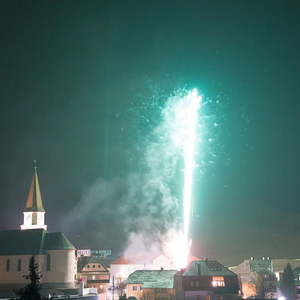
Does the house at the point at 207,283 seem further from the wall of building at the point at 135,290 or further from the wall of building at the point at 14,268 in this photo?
the wall of building at the point at 14,268

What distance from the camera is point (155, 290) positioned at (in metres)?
97.2

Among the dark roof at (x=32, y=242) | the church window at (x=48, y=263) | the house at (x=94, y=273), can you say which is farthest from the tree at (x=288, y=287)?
the house at (x=94, y=273)

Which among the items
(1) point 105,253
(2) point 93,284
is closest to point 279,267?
(1) point 105,253

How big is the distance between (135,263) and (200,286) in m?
52.2

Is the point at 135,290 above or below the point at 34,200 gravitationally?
below

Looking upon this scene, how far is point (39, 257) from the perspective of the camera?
113125 millimetres

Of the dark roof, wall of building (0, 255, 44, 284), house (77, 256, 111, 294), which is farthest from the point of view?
house (77, 256, 111, 294)

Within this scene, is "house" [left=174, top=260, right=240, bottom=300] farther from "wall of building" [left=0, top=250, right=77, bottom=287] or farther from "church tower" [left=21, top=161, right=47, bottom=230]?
"church tower" [left=21, top=161, right=47, bottom=230]

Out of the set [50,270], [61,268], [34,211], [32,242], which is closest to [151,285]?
[61,268]

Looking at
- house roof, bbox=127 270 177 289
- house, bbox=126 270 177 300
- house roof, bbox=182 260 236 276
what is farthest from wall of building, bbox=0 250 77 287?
house roof, bbox=182 260 236 276

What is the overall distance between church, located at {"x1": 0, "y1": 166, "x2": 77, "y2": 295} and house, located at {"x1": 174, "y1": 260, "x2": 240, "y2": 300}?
2708cm

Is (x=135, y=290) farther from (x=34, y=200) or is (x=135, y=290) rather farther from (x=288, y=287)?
(x=34, y=200)

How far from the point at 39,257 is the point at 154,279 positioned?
2628 cm

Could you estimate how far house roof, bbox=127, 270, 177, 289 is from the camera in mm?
97062
